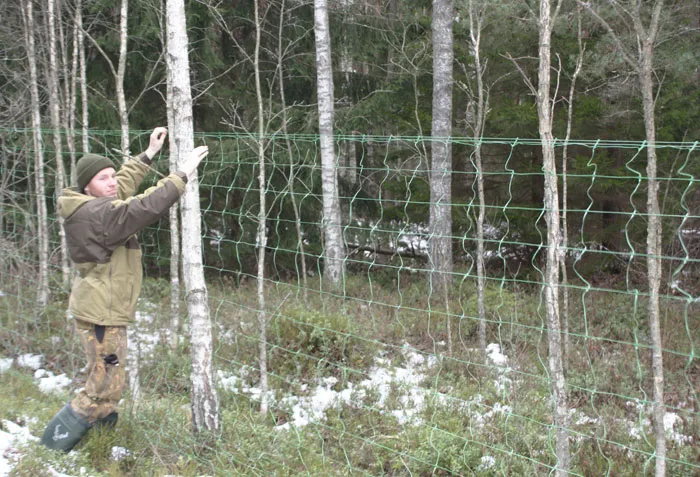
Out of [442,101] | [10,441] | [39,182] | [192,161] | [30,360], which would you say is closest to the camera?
[192,161]

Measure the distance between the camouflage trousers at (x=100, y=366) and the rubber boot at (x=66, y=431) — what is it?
0.13 ft

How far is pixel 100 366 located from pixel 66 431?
449 mm

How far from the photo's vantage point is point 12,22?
311 inches

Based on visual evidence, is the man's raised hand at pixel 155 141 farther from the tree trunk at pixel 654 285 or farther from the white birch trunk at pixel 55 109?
the tree trunk at pixel 654 285

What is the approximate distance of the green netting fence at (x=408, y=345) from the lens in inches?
158

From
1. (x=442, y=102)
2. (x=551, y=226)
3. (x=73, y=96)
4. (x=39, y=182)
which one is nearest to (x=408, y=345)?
(x=551, y=226)

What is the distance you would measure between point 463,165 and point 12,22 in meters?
7.91

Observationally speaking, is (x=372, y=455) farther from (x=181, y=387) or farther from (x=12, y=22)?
(x=12, y=22)

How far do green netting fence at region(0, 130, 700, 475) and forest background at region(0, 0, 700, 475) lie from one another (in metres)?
0.04

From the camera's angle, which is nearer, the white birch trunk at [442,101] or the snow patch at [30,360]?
the snow patch at [30,360]

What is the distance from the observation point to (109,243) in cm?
337

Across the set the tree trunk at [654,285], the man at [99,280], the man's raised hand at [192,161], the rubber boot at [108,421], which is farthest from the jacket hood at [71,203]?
the tree trunk at [654,285]

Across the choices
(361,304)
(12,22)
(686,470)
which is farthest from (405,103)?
(686,470)

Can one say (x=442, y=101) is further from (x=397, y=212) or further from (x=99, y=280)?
(x=99, y=280)
